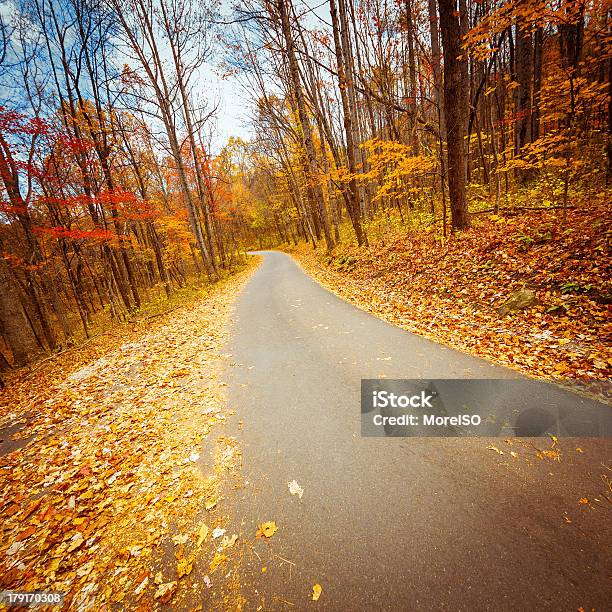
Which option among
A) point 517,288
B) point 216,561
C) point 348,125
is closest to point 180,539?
point 216,561

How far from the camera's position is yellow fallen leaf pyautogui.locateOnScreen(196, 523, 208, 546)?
8.06 feet

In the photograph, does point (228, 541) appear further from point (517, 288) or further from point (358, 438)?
point (517, 288)

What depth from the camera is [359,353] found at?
5.09m

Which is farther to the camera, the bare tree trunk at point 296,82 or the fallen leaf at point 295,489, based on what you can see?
the bare tree trunk at point 296,82

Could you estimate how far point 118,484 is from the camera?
10.6 feet

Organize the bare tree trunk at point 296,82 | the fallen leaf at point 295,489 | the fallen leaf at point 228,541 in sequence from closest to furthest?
the fallen leaf at point 228,541 → the fallen leaf at point 295,489 → the bare tree trunk at point 296,82

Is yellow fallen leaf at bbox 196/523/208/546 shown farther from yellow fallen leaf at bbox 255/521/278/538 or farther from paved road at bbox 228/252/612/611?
yellow fallen leaf at bbox 255/521/278/538

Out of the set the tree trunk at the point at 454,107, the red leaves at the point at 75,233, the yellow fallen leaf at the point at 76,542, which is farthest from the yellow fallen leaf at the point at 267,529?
the red leaves at the point at 75,233

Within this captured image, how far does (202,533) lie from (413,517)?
77.3 inches

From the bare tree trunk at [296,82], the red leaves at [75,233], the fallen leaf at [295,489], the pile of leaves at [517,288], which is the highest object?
the bare tree trunk at [296,82]

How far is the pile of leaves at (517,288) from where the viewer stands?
3.99 meters

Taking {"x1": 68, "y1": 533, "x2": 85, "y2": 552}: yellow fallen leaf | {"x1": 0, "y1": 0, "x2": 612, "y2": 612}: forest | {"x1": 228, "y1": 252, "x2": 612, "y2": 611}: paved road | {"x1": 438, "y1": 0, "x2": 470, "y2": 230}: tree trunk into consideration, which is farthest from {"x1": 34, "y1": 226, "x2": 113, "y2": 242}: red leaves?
{"x1": 438, "y1": 0, "x2": 470, "y2": 230}: tree trunk

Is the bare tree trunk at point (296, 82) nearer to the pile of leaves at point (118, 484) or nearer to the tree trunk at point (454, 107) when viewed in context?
the tree trunk at point (454, 107)

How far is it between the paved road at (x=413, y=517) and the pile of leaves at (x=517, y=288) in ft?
2.79
